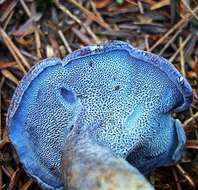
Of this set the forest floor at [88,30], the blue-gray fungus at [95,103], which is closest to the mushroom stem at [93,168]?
the blue-gray fungus at [95,103]

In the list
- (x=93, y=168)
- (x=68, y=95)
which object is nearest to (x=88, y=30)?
(x=68, y=95)

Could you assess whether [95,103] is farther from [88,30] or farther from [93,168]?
[88,30]

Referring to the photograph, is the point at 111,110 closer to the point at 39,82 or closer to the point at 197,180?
the point at 39,82

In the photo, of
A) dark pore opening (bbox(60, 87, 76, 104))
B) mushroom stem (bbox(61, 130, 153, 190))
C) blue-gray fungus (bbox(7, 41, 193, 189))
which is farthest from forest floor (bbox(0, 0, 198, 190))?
mushroom stem (bbox(61, 130, 153, 190))

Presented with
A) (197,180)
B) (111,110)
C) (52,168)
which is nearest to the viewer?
(111,110)

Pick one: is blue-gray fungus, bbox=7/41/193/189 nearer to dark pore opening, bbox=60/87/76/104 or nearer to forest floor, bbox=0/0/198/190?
dark pore opening, bbox=60/87/76/104

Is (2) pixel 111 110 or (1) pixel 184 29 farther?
(1) pixel 184 29

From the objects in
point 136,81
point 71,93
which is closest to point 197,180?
point 136,81

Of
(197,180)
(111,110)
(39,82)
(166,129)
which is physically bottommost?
(197,180)

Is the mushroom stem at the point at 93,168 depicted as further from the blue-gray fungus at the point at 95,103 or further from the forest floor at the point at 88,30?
the forest floor at the point at 88,30
